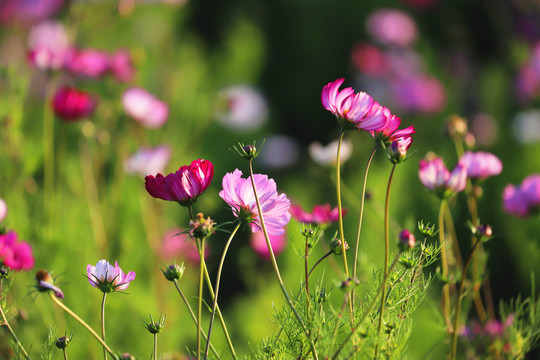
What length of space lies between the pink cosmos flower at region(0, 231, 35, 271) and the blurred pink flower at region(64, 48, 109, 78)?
0.30m

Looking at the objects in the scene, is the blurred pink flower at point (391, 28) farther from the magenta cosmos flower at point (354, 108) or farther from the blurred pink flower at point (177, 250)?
the magenta cosmos flower at point (354, 108)

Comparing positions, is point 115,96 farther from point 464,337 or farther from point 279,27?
point 279,27

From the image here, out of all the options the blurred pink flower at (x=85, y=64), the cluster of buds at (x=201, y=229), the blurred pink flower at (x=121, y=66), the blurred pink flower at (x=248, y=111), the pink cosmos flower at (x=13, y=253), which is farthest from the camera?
the blurred pink flower at (x=248, y=111)

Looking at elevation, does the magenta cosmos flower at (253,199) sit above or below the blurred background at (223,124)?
above

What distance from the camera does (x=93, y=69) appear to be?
704 millimetres

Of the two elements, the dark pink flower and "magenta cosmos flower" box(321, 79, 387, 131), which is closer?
"magenta cosmos flower" box(321, 79, 387, 131)

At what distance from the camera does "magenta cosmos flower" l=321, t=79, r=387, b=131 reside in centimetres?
29

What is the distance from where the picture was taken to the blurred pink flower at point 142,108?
2.35ft

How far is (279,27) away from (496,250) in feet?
3.68

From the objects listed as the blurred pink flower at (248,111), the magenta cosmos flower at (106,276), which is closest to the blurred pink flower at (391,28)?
the blurred pink flower at (248,111)

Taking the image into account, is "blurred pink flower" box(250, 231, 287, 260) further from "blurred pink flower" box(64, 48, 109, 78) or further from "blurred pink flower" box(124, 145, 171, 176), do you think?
"blurred pink flower" box(64, 48, 109, 78)

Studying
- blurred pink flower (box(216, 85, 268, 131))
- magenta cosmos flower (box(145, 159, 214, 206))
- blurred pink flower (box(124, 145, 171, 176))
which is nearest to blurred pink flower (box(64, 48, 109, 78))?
blurred pink flower (box(124, 145, 171, 176))

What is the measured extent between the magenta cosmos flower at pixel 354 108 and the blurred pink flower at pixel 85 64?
1.44ft

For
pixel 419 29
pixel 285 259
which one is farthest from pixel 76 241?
pixel 419 29
